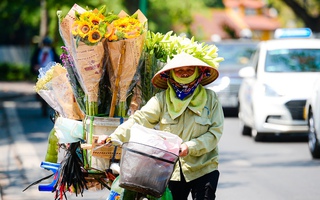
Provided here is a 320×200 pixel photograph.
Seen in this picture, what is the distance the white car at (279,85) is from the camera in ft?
47.6

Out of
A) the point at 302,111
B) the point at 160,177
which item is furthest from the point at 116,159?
the point at 302,111

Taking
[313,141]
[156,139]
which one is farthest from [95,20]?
[313,141]

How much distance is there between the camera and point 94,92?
19.8ft

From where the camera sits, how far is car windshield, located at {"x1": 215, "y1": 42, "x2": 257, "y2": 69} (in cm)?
2086

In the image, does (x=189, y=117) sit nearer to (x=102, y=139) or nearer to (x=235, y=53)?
(x=102, y=139)

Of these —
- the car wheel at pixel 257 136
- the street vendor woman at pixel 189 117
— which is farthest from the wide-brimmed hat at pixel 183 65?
Result: the car wheel at pixel 257 136

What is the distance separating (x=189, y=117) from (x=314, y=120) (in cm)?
711

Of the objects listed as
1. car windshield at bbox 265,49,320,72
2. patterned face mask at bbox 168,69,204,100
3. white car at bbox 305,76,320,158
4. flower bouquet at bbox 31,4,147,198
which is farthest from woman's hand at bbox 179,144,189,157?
car windshield at bbox 265,49,320,72

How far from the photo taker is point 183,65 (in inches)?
220

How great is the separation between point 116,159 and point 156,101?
20.7 inches

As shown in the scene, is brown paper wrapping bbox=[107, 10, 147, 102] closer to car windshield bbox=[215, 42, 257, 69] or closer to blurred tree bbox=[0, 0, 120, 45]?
car windshield bbox=[215, 42, 257, 69]

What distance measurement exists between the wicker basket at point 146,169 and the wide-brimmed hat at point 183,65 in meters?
0.81

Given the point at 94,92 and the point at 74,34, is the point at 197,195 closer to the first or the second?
the point at 94,92

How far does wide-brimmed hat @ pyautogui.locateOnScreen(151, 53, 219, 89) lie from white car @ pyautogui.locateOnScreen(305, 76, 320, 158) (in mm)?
6542
